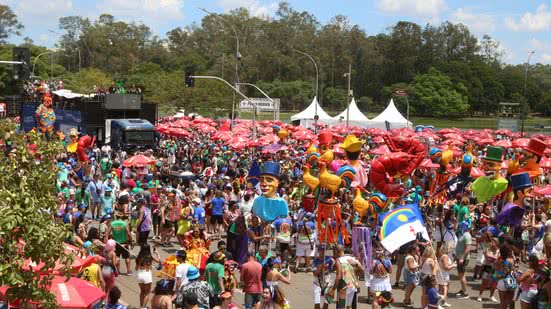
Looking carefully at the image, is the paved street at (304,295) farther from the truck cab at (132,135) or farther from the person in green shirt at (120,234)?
the truck cab at (132,135)

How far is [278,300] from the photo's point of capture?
33.8 ft

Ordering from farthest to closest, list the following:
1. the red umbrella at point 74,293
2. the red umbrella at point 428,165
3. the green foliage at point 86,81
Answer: the green foliage at point 86,81
the red umbrella at point 428,165
the red umbrella at point 74,293

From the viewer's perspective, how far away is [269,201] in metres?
14.9

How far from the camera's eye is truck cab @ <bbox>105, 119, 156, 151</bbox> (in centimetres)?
3531

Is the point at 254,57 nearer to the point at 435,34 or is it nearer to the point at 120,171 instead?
the point at 435,34

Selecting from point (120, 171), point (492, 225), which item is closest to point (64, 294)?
point (492, 225)

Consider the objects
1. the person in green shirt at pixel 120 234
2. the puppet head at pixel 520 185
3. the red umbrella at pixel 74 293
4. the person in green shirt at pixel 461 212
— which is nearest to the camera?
the red umbrella at pixel 74 293

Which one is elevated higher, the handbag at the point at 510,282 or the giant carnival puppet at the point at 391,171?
the giant carnival puppet at the point at 391,171

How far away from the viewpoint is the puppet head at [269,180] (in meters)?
15.1

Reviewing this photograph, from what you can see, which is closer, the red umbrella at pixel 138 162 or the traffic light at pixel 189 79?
the red umbrella at pixel 138 162

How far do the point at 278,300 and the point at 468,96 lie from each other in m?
84.8

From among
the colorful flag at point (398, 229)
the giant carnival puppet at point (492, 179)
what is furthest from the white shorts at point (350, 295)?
the giant carnival puppet at point (492, 179)

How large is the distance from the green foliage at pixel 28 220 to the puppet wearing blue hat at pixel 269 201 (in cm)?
770

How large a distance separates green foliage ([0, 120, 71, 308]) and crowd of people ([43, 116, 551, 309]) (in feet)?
7.62
